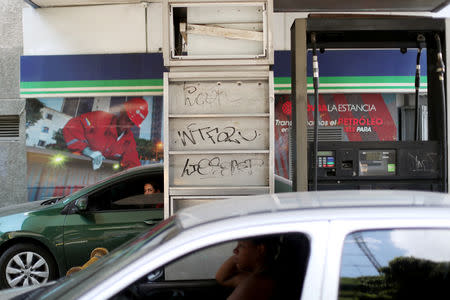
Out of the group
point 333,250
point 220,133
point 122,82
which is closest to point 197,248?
point 333,250

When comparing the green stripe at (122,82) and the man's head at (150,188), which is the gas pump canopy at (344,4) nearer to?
the green stripe at (122,82)

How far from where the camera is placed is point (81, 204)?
616 centimetres

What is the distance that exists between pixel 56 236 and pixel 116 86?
417 cm

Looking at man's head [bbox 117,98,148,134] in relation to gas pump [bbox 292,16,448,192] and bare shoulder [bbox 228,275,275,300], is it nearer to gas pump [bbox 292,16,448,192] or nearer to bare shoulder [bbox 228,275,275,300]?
gas pump [bbox 292,16,448,192]

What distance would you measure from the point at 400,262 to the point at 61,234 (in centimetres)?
496

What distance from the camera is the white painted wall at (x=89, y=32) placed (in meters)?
9.69

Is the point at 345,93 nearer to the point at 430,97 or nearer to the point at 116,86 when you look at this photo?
the point at 430,97

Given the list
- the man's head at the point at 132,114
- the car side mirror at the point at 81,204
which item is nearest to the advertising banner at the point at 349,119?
the man's head at the point at 132,114

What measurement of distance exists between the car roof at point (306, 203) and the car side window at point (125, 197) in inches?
147

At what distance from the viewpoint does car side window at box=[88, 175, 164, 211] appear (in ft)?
20.7

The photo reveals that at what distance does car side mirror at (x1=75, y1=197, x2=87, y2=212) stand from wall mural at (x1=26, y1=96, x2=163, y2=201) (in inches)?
140

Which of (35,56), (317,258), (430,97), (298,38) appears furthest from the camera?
(35,56)

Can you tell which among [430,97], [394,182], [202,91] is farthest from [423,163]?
[202,91]

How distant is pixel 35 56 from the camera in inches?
375
